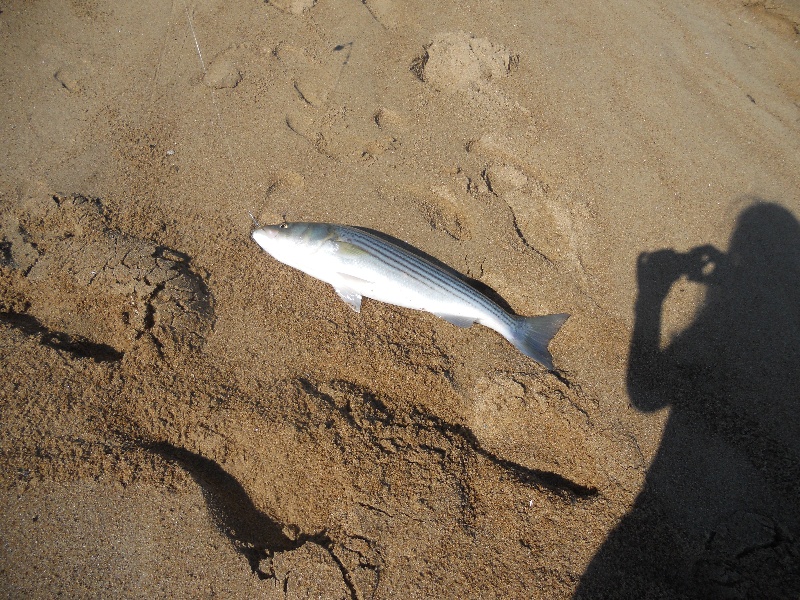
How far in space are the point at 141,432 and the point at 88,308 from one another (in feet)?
3.77

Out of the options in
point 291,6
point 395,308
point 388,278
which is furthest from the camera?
point 291,6

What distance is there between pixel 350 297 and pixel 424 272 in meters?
0.63

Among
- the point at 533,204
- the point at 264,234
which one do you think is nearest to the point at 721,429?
the point at 533,204

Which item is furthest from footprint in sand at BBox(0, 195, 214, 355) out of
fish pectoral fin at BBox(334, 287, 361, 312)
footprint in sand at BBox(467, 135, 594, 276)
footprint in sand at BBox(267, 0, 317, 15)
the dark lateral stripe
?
footprint in sand at BBox(267, 0, 317, 15)

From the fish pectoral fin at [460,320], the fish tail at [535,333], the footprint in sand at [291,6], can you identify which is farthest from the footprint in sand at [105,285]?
the footprint in sand at [291,6]

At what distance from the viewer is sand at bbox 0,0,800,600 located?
2732 millimetres

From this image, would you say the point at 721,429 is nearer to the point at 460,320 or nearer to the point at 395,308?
the point at 460,320

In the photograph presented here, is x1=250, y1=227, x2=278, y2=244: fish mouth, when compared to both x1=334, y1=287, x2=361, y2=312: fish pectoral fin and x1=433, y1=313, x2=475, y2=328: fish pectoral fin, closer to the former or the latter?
x1=334, y1=287, x2=361, y2=312: fish pectoral fin

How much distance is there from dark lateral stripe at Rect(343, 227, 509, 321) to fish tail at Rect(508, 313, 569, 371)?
0.15 m

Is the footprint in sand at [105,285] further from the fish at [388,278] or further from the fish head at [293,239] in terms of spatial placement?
the fish at [388,278]

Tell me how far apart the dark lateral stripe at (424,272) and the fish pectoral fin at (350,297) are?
0.36 meters

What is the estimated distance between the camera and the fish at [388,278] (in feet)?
11.8

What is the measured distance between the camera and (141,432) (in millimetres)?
2916

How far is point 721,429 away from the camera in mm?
3500
